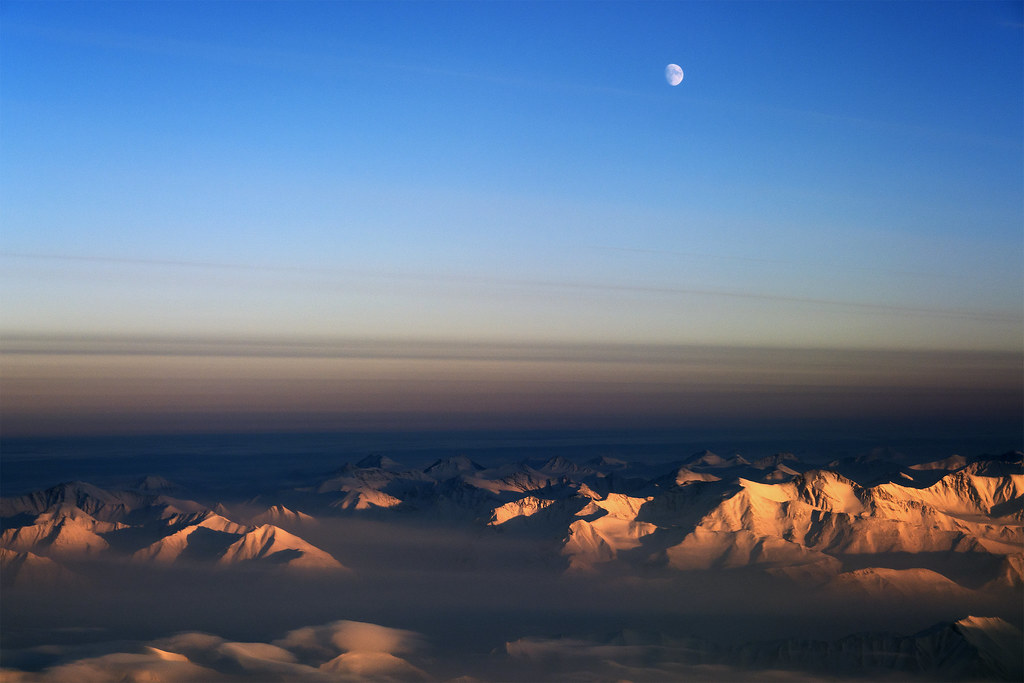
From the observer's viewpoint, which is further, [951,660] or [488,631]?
[488,631]

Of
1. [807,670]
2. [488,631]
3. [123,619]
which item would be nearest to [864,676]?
[807,670]

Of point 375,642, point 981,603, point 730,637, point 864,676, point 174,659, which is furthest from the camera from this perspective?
point 981,603

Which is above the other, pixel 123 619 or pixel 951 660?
pixel 951 660

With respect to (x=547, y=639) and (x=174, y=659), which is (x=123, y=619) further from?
(x=547, y=639)

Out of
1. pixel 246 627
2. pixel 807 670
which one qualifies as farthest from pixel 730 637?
pixel 246 627

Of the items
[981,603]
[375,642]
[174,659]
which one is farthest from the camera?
[981,603]

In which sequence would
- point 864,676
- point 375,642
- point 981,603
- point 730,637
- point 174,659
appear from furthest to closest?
point 981,603
point 730,637
point 375,642
point 864,676
point 174,659

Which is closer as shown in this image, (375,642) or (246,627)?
(375,642)

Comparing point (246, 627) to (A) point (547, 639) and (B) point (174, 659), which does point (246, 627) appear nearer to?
(B) point (174, 659)

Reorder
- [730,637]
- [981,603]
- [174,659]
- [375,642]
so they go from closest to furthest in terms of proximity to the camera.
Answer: [174,659] → [375,642] → [730,637] → [981,603]
